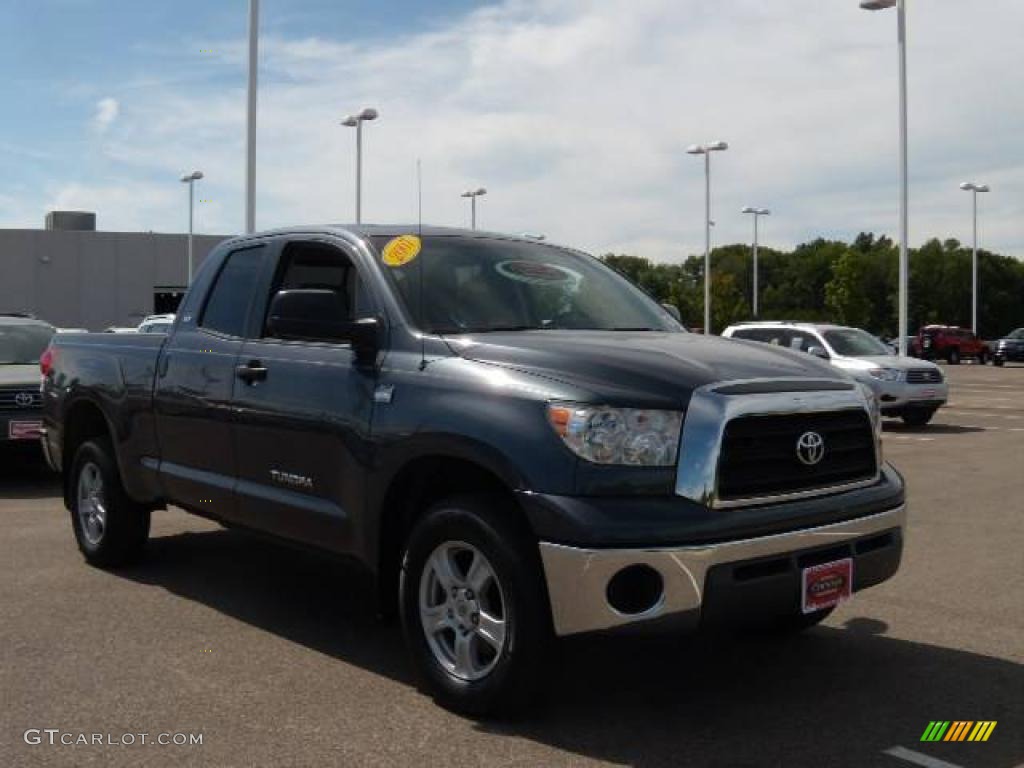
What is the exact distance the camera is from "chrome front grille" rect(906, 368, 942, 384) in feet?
61.3

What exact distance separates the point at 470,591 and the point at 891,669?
195 centimetres

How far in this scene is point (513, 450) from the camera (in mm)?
3992

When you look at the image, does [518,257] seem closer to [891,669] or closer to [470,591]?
[470,591]

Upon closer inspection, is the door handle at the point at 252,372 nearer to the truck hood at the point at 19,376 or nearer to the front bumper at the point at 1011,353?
the truck hood at the point at 19,376

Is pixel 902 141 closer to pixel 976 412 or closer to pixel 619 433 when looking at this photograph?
pixel 976 412

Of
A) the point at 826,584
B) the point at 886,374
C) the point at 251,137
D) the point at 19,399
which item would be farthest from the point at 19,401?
the point at 886,374

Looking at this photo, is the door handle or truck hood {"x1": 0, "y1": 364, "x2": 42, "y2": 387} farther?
truck hood {"x1": 0, "y1": 364, "x2": 42, "y2": 387}

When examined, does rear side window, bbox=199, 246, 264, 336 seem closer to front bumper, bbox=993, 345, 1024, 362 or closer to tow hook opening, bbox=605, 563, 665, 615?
tow hook opening, bbox=605, 563, 665, 615

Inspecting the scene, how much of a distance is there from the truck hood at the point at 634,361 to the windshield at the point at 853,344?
15513 mm

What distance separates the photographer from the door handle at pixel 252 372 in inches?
209

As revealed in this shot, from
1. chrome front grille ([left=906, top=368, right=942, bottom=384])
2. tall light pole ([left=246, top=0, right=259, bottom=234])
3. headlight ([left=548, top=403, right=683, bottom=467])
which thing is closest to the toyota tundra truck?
headlight ([left=548, top=403, right=683, bottom=467])

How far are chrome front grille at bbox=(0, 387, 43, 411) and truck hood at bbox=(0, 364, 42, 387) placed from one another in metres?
0.05

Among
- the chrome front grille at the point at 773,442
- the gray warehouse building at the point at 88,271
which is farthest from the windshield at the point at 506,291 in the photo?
the gray warehouse building at the point at 88,271

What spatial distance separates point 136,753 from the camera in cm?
391
